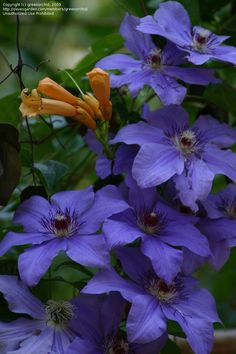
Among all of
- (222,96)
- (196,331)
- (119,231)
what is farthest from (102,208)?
(222,96)

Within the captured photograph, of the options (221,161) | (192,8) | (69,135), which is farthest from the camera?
(69,135)

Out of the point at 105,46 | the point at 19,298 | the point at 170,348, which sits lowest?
the point at 170,348

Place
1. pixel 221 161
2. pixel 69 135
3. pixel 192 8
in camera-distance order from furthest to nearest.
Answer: pixel 69 135, pixel 192 8, pixel 221 161

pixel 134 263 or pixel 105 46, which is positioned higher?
pixel 105 46

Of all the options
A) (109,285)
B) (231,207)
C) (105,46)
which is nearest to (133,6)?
(105,46)

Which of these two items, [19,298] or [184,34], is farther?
[184,34]

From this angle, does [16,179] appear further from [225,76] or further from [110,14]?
[110,14]

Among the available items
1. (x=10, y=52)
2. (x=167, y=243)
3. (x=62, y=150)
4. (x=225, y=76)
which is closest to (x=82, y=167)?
(x=62, y=150)

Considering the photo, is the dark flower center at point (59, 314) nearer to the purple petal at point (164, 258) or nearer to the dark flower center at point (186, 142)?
the purple petal at point (164, 258)

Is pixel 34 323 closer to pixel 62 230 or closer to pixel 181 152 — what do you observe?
pixel 62 230
